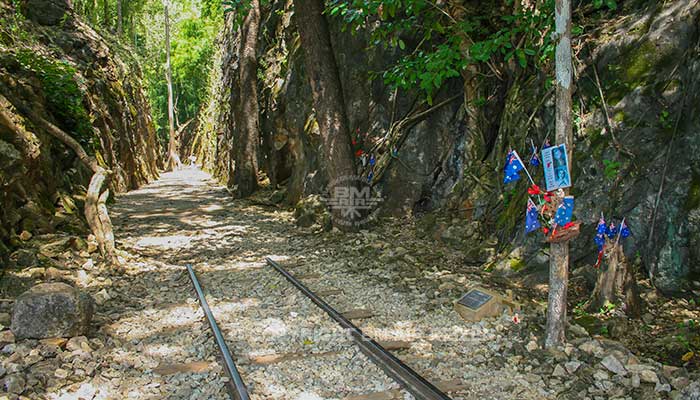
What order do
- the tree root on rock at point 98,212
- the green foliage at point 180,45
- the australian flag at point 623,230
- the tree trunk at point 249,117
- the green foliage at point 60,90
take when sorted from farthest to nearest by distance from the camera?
the green foliage at point 180,45 < the tree trunk at point 249,117 < the green foliage at point 60,90 < the tree root on rock at point 98,212 < the australian flag at point 623,230

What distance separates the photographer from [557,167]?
4262mm

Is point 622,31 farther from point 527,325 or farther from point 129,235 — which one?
point 129,235

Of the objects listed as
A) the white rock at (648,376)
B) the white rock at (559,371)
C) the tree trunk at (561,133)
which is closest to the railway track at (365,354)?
the white rock at (559,371)

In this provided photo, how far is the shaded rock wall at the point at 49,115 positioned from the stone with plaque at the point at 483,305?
578cm

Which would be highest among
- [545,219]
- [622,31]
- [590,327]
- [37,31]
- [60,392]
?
[37,31]

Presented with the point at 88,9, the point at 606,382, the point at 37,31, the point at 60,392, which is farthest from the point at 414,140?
the point at 88,9

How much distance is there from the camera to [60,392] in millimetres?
3883

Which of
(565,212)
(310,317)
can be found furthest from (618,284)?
(310,317)

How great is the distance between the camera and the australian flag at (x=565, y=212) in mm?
4312

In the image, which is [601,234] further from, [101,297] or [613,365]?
[101,297]

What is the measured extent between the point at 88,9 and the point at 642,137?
27.1m

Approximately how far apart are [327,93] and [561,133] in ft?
20.0

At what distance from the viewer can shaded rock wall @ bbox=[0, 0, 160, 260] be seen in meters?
7.25

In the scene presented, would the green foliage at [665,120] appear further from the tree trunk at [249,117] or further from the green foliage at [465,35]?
the tree trunk at [249,117]
